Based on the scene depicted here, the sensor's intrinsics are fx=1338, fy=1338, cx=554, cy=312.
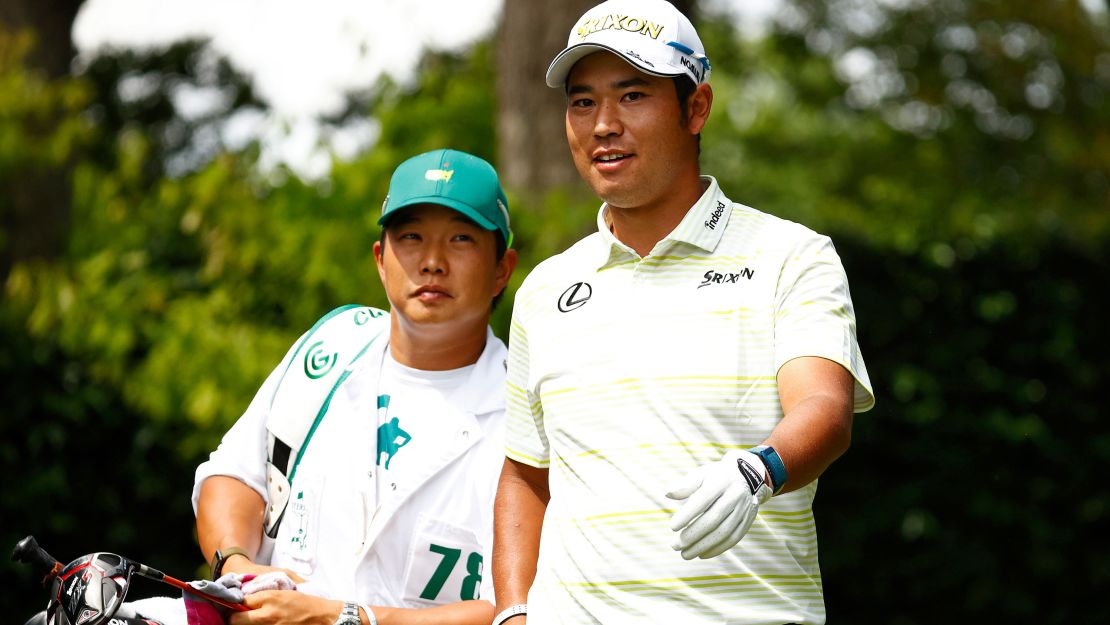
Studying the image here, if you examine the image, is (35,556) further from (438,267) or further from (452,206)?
(452,206)

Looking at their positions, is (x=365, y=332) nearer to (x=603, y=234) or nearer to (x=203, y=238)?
(x=603, y=234)

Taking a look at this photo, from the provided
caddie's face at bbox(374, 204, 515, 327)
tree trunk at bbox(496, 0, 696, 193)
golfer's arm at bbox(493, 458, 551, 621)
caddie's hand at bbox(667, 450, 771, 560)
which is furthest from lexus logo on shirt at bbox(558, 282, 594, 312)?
tree trunk at bbox(496, 0, 696, 193)

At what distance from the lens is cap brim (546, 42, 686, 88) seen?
3066 mm

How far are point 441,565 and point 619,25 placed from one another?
4.94 ft

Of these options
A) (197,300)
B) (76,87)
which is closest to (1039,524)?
(197,300)

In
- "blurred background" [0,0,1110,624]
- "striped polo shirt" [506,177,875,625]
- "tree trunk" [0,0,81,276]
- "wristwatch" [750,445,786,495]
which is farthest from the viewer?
"tree trunk" [0,0,81,276]

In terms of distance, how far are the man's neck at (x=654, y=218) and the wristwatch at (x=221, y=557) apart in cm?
135

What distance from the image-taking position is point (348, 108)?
2361 centimetres

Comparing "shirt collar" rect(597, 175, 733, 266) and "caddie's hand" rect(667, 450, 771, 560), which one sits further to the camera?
"shirt collar" rect(597, 175, 733, 266)

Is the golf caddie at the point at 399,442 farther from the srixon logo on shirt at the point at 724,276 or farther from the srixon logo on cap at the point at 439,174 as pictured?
the srixon logo on shirt at the point at 724,276

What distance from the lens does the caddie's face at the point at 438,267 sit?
3664mm

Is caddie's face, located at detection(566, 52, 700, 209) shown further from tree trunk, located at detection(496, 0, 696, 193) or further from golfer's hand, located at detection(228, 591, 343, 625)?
tree trunk, located at detection(496, 0, 696, 193)

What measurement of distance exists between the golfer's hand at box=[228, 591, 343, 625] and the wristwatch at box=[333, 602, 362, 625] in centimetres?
1

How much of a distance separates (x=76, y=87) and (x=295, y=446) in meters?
5.52
